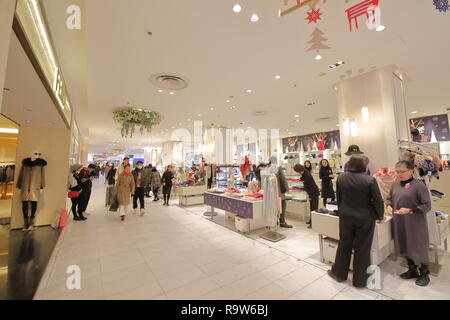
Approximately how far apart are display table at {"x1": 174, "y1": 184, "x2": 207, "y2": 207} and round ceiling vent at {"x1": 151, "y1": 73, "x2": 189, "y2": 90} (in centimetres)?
381

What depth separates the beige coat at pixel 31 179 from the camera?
4.52m

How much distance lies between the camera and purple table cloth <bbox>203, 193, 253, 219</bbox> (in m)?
4.05

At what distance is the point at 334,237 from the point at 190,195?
5.71 m

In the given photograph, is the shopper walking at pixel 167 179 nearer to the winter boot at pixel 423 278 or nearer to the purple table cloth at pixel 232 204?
the purple table cloth at pixel 232 204

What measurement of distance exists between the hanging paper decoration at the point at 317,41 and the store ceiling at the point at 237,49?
0.07 m

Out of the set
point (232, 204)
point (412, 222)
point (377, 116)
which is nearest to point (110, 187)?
point (232, 204)

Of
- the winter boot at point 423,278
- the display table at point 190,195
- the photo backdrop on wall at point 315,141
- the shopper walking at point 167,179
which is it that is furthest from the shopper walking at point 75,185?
the photo backdrop on wall at point 315,141

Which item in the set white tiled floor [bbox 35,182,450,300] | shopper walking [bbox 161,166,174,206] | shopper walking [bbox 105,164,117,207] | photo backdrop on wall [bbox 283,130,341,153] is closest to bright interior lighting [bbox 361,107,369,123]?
white tiled floor [bbox 35,182,450,300]

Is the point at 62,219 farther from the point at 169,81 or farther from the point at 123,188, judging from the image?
the point at 169,81

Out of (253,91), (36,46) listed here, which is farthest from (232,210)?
(36,46)
